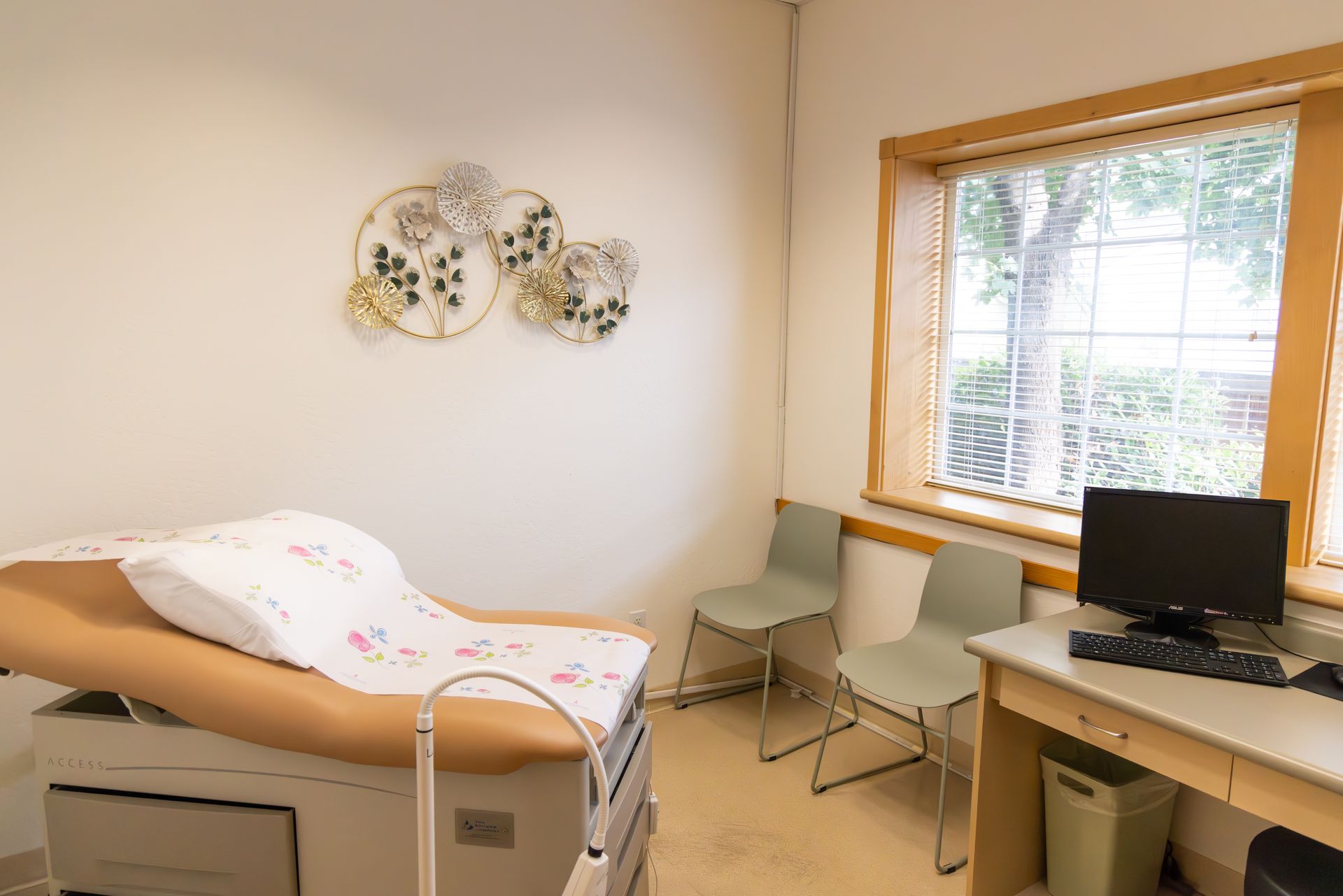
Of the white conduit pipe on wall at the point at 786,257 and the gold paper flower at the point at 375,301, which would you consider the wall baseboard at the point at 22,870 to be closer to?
the gold paper flower at the point at 375,301

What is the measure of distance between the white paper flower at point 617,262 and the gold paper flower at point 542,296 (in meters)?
0.17

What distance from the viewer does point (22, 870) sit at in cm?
229

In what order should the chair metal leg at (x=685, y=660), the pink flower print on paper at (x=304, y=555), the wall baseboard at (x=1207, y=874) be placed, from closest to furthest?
the pink flower print on paper at (x=304, y=555) < the wall baseboard at (x=1207, y=874) < the chair metal leg at (x=685, y=660)

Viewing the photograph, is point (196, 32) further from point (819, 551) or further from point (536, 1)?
point (819, 551)

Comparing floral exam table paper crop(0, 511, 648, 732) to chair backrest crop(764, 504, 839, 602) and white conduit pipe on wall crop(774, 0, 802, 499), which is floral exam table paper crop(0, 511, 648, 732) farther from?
white conduit pipe on wall crop(774, 0, 802, 499)

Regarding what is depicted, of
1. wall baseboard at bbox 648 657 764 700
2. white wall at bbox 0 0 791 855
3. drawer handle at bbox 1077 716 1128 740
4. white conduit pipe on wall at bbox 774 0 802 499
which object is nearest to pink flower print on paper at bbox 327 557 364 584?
white wall at bbox 0 0 791 855

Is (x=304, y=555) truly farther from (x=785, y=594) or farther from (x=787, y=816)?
(x=785, y=594)

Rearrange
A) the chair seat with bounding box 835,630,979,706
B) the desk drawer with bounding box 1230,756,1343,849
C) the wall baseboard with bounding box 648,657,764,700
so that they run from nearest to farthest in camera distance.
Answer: the desk drawer with bounding box 1230,756,1343,849
the chair seat with bounding box 835,630,979,706
the wall baseboard with bounding box 648,657,764,700

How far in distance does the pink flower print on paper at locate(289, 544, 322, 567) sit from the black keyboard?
5.95 feet

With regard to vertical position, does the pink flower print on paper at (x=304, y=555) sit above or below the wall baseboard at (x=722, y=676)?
above

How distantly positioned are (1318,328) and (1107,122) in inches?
32.0

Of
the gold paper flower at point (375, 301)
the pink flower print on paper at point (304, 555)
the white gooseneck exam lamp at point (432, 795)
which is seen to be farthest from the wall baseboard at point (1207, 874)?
the gold paper flower at point (375, 301)

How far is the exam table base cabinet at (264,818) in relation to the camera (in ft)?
5.23

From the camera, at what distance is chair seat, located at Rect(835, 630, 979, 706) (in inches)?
97.3
